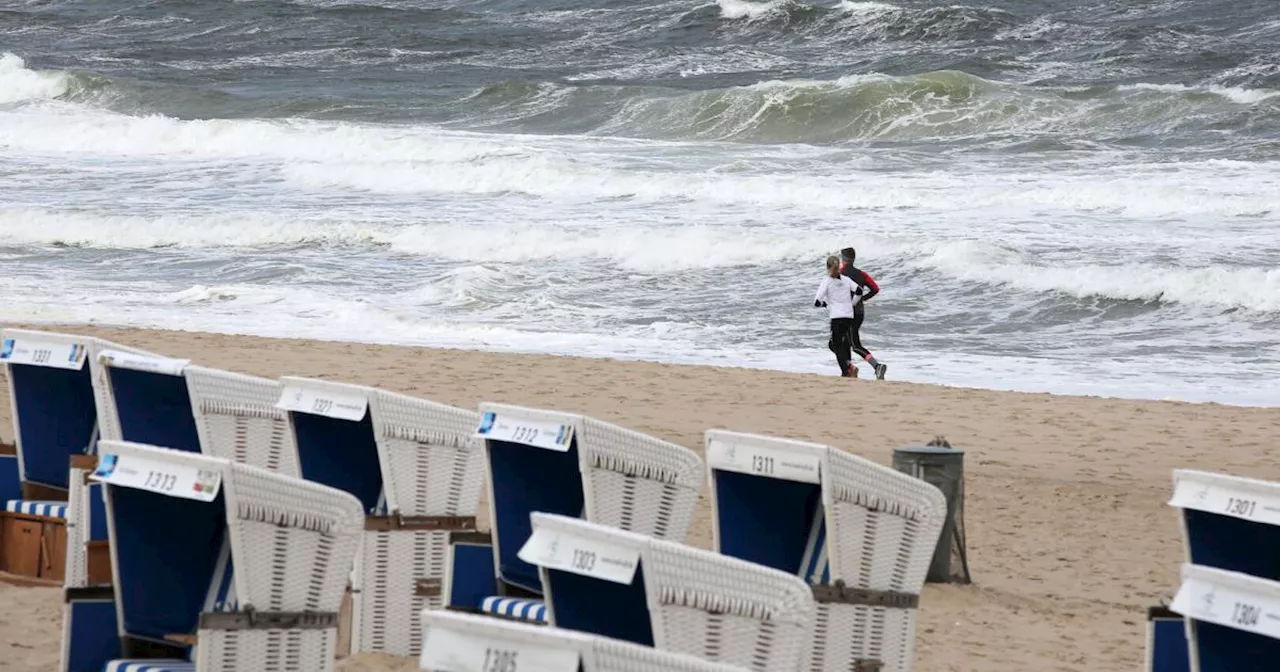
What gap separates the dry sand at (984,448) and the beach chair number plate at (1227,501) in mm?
1605

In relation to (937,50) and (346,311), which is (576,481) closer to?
(346,311)

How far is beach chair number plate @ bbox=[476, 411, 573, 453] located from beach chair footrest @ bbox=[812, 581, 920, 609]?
2.60 feet

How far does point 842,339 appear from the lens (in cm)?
1433

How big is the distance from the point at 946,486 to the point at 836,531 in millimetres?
2731

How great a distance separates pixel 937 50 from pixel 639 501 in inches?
1515

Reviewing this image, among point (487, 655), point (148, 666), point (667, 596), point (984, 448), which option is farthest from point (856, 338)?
point (487, 655)

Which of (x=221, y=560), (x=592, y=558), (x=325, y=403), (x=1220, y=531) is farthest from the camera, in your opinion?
(x=325, y=403)

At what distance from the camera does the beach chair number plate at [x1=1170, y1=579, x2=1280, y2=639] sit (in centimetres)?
328

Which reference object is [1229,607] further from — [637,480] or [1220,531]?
[637,480]

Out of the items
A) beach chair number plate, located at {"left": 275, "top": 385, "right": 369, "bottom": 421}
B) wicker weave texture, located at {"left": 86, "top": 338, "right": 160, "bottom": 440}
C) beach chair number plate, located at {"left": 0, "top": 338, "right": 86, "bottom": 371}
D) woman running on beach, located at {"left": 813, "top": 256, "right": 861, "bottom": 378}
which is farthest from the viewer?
woman running on beach, located at {"left": 813, "top": 256, "right": 861, "bottom": 378}

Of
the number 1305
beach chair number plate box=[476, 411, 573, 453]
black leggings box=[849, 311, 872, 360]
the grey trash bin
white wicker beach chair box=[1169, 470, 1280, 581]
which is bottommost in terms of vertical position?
black leggings box=[849, 311, 872, 360]

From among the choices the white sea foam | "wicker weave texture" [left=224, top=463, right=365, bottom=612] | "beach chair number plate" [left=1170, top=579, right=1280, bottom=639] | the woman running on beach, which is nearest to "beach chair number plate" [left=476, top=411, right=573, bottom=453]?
"wicker weave texture" [left=224, top=463, right=365, bottom=612]

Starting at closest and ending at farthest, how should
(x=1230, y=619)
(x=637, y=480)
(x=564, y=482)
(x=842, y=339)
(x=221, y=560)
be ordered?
(x=1230, y=619) < (x=221, y=560) < (x=637, y=480) < (x=564, y=482) < (x=842, y=339)

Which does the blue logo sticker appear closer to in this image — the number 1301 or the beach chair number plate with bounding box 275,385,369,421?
the number 1301
